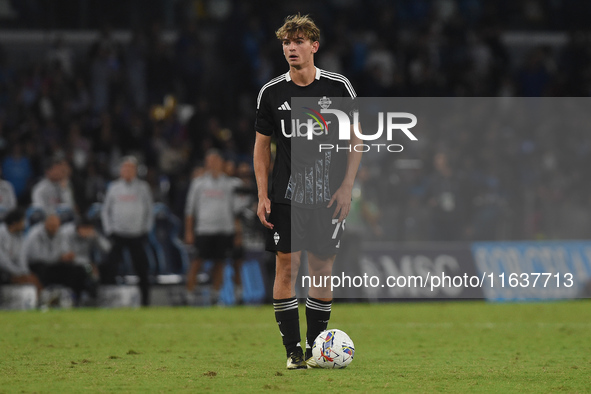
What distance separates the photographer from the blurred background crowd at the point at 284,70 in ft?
49.9

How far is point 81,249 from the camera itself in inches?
554

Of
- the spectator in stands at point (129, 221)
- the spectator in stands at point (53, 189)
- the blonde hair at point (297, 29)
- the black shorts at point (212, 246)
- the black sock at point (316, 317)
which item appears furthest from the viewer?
the spectator in stands at point (53, 189)

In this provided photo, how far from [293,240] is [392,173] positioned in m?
8.97

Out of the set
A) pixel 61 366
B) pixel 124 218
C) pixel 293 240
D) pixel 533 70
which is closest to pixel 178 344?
pixel 61 366

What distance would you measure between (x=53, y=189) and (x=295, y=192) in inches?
343

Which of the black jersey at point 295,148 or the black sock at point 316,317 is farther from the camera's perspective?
the black sock at point 316,317

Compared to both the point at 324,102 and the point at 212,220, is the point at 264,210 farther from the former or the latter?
the point at 212,220

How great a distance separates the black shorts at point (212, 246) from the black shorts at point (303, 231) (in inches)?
295

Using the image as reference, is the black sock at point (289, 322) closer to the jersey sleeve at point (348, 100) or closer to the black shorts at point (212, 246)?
the jersey sleeve at point (348, 100)

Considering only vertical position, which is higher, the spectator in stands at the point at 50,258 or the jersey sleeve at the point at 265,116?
the jersey sleeve at the point at 265,116

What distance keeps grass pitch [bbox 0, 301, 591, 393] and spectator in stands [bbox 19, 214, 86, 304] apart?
1187 mm

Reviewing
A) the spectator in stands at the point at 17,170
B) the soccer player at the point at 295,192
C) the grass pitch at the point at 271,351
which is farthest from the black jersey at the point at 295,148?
the spectator in stands at the point at 17,170

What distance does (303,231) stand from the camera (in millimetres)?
6484

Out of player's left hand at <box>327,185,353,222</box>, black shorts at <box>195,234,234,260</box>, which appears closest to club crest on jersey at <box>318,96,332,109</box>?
player's left hand at <box>327,185,353,222</box>
